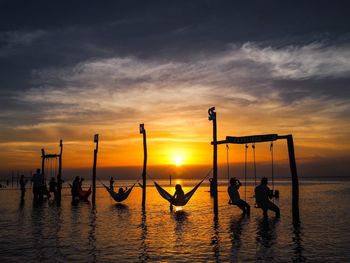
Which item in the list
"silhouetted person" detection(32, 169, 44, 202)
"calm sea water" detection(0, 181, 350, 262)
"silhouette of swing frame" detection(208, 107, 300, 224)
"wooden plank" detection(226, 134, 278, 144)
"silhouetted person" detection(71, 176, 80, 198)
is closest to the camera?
"calm sea water" detection(0, 181, 350, 262)

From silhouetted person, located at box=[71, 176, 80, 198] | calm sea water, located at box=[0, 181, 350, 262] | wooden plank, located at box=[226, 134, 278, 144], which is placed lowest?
calm sea water, located at box=[0, 181, 350, 262]

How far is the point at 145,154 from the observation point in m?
Answer: 23.9

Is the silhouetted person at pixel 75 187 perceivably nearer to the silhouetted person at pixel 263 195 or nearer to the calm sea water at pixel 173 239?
the calm sea water at pixel 173 239

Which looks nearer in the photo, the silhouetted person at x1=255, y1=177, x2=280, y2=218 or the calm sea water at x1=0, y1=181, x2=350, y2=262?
the calm sea water at x1=0, y1=181, x2=350, y2=262

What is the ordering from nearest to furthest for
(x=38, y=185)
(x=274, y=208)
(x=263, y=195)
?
(x=263, y=195)
(x=274, y=208)
(x=38, y=185)

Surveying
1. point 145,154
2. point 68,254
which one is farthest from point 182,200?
point 68,254

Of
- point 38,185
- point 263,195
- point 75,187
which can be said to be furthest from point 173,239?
point 75,187

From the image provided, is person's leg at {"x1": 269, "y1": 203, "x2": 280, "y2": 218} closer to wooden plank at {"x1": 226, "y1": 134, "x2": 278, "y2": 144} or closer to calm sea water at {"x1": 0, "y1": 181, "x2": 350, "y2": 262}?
calm sea water at {"x1": 0, "y1": 181, "x2": 350, "y2": 262}

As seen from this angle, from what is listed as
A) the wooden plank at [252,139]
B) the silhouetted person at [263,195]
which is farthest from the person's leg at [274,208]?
the wooden plank at [252,139]

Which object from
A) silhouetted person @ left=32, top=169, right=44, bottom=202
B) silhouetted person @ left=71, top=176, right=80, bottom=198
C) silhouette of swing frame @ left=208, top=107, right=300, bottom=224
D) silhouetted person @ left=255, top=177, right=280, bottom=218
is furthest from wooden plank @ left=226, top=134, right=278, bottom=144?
silhouetted person @ left=71, top=176, right=80, bottom=198

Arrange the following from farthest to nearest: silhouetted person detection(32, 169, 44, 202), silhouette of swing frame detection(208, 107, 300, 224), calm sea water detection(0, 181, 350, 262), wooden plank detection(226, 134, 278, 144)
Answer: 1. silhouetted person detection(32, 169, 44, 202)
2. wooden plank detection(226, 134, 278, 144)
3. silhouette of swing frame detection(208, 107, 300, 224)
4. calm sea water detection(0, 181, 350, 262)

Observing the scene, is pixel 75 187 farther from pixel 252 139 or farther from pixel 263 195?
pixel 263 195

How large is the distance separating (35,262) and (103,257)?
162 centimetres

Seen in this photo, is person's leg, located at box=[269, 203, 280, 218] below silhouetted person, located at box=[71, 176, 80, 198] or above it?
below
